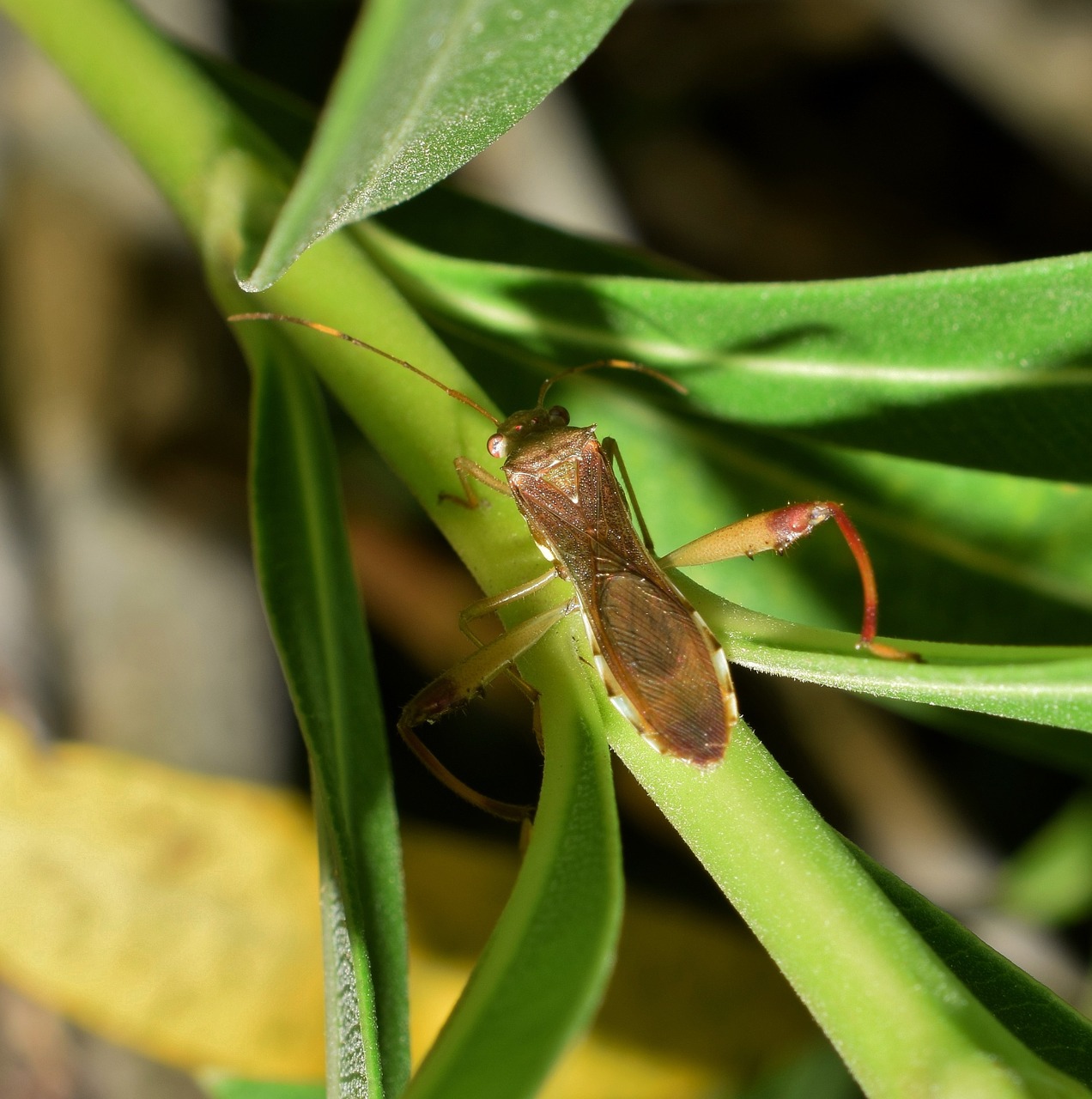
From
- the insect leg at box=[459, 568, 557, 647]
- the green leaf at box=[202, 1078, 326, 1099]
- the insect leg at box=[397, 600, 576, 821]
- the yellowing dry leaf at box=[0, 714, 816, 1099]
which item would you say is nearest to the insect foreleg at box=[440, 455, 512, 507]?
the insect leg at box=[459, 568, 557, 647]

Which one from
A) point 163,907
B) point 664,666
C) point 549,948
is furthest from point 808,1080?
point 549,948

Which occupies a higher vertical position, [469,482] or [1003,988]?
[469,482]

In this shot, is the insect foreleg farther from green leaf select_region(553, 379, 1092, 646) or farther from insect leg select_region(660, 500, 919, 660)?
green leaf select_region(553, 379, 1092, 646)

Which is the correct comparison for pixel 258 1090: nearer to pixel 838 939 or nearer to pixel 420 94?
pixel 838 939

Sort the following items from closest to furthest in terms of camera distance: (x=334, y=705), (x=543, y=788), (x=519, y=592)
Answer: (x=543, y=788), (x=519, y=592), (x=334, y=705)

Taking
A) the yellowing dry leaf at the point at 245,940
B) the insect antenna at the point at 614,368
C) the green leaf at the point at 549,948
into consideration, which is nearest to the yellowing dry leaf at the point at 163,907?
the yellowing dry leaf at the point at 245,940

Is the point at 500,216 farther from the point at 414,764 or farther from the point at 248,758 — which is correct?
the point at 414,764

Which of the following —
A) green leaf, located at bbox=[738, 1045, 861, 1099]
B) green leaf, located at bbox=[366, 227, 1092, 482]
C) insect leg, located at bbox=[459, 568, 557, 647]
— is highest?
green leaf, located at bbox=[366, 227, 1092, 482]
